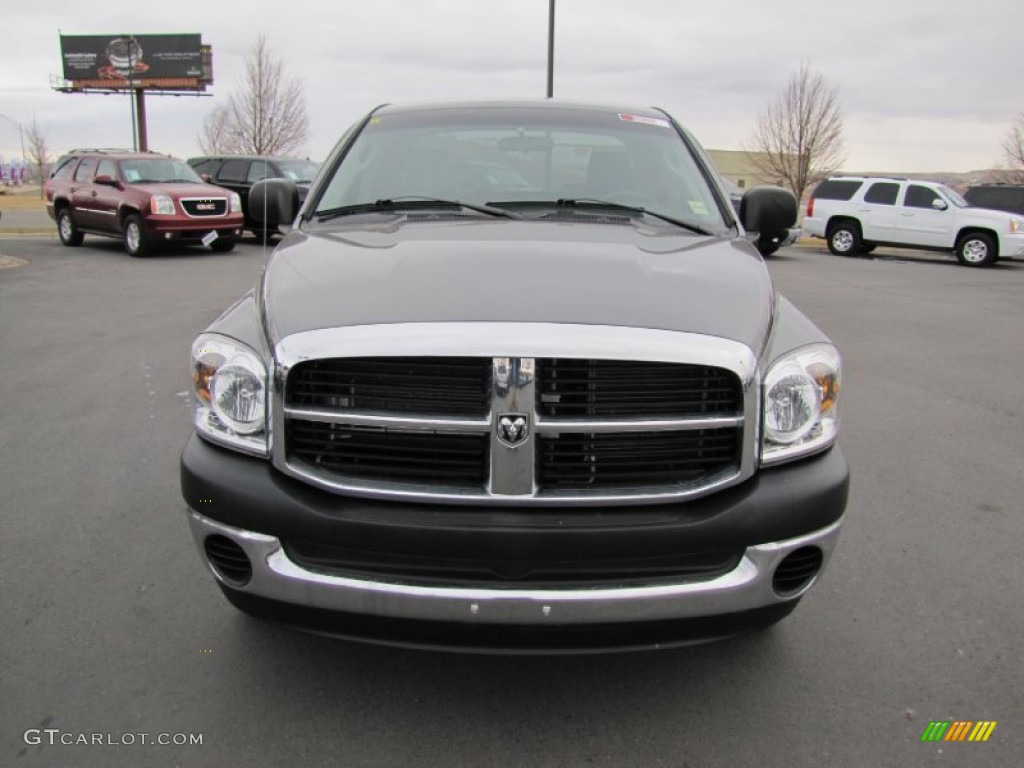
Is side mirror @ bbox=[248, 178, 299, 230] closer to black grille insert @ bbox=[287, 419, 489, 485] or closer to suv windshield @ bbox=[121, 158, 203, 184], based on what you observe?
black grille insert @ bbox=[287, 419, 489, 485]

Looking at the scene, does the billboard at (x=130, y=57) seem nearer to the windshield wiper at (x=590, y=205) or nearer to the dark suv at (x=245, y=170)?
the dark suv at (x=245, y=170)

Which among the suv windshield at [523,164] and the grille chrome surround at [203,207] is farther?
the grille chrome surround at [203,207]

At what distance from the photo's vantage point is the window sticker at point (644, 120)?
395 cm

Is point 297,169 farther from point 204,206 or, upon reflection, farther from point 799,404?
point 799,404

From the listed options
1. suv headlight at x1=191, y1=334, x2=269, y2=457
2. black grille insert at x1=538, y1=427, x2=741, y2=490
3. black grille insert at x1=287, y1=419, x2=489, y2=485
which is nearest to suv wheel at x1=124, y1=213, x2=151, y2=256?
suv headlight at x1=191, y1=334, x2=269, y2=457

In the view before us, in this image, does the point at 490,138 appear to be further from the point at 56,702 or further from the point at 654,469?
the point at 56,702

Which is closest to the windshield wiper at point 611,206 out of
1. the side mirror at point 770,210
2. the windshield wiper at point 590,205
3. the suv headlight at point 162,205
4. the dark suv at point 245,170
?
the windshield wiper at point 590,205

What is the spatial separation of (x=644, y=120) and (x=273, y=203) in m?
1.82

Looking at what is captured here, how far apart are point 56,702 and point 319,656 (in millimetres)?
795

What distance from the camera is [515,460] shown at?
2.19m

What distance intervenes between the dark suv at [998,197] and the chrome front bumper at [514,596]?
22200mm

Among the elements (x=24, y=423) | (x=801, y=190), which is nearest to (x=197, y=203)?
(x=24, y=423)

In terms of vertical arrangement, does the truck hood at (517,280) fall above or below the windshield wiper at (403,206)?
below

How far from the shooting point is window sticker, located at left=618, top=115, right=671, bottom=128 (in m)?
3.95
